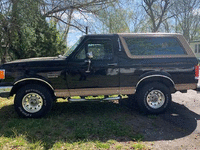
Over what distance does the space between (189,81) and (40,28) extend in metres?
8.92

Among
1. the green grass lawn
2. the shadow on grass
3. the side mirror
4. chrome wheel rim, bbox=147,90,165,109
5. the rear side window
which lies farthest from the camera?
chrome wheel rim, bbox=147,90,165,109

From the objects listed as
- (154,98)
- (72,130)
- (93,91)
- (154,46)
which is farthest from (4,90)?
(154,46)

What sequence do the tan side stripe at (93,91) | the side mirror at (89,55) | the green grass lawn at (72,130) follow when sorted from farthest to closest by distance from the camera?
the tan side stripe at (93,91) < the side mirror at (89,55) < the green grass lawn at (72,130)

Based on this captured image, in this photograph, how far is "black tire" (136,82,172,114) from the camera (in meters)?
4.95

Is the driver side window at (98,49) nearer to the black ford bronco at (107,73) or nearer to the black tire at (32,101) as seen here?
the black ford bronco at (107,73)

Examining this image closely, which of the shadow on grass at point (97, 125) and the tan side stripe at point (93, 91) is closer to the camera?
the shadow on grass at point (97, 125)

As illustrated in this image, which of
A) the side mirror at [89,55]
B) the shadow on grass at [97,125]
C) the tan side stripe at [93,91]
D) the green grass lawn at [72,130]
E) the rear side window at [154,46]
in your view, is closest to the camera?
the green grass lawn at [72,130]

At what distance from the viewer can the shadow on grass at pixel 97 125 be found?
146 inches

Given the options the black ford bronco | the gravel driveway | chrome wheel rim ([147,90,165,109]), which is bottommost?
the gravel driveway

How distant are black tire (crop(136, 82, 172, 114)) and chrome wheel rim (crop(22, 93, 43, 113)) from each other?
260 cm

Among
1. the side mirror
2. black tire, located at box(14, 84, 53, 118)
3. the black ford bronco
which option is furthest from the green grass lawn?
the side mirror

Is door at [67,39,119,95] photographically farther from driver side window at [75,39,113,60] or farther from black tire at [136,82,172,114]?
black tire at [136,82,172,114]

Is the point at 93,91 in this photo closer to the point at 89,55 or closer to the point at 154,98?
the point at 89,55

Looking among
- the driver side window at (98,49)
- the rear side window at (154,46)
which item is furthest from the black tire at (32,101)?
the rear side window at (154,46)
